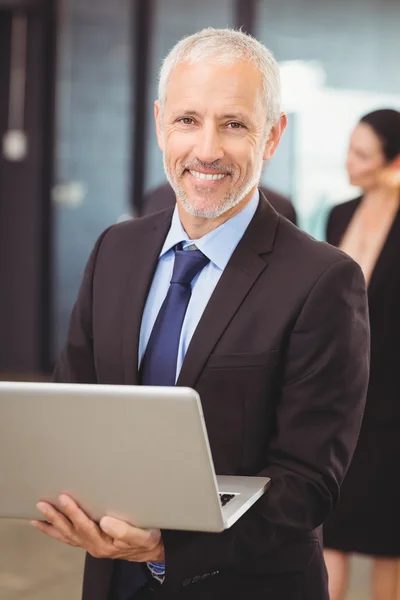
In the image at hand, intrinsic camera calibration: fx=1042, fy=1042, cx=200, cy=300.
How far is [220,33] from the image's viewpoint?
162cm

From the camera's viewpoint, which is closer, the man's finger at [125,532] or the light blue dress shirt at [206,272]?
the man's finger at [125,532]

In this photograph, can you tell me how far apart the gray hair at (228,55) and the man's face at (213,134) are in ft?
0.04

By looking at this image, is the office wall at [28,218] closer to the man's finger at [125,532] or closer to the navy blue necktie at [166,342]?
the navy blue necktie at [166,342]

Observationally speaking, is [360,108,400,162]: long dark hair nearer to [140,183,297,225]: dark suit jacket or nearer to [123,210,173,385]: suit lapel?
[140,183,297,225]: dark suit jacket

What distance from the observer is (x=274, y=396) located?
1615 millimetres

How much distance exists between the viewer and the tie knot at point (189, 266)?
171cm

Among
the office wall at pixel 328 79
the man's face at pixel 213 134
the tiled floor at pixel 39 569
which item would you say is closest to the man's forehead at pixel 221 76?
the man's face at pixel 213 134

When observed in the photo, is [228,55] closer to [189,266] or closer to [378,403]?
[189,266]

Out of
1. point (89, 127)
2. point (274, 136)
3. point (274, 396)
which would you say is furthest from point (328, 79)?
point (274, 396)

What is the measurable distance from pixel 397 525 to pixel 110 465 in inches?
83.5

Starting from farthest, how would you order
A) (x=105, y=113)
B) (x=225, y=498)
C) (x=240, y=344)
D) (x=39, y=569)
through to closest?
(x=105, y=113)
(x=39, y=569)
(x=240, y=344)
(x=225, y=498)

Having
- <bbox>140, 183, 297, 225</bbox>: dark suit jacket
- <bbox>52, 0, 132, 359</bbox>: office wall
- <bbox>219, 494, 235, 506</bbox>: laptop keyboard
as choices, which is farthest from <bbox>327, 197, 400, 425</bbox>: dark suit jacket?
<bbox>52, 0, 132, 359</bbox>: office wall

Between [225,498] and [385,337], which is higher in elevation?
[225,498]

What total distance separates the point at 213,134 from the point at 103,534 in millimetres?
620
